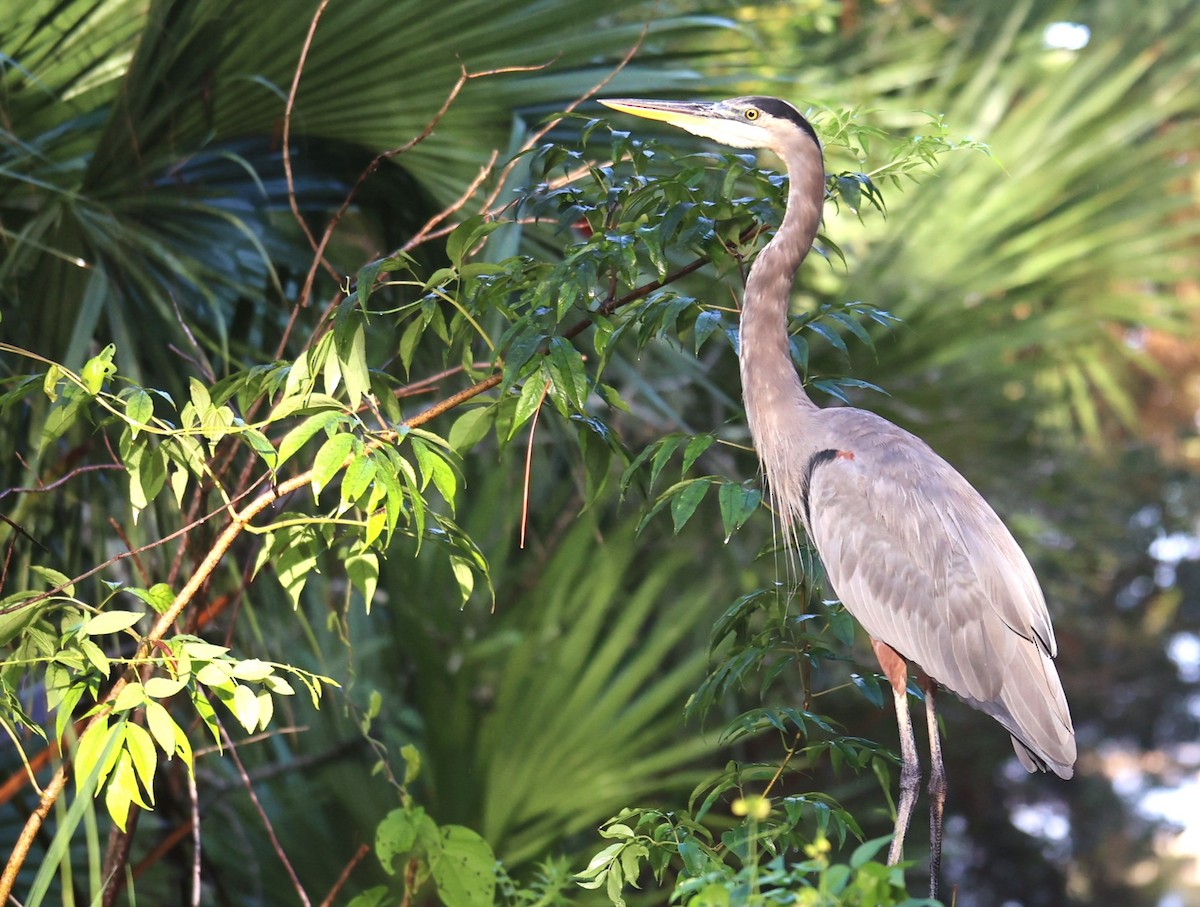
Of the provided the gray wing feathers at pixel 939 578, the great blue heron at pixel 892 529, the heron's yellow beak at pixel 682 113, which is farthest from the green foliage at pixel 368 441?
the gray wing feathers at pixel 939 578

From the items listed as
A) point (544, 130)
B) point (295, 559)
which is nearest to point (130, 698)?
point (295, 559)

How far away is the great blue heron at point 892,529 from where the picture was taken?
2107 millimetres

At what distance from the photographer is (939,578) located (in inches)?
86.6

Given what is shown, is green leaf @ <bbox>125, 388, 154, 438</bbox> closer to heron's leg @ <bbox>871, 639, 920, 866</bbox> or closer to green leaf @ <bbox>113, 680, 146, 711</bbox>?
green leaf @ <bbox>113, 680, 146, 711</bbox>

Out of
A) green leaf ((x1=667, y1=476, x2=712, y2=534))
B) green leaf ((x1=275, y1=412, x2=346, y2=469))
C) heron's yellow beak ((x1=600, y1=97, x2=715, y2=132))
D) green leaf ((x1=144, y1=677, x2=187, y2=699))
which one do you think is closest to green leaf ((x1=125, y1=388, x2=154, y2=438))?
green leaf ((x1=275, y1=412, x2=346, y2=469))

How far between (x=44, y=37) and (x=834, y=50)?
2.92 meters

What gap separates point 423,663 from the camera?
312 cm

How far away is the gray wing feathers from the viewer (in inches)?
84.1

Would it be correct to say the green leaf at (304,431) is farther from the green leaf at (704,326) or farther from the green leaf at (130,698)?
the green leaf at (704,326)

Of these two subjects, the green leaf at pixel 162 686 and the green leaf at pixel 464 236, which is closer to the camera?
the green leaf at pixel 162 686

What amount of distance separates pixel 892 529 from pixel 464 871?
0.88m

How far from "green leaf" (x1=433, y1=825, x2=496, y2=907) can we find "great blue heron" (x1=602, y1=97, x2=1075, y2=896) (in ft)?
2.11

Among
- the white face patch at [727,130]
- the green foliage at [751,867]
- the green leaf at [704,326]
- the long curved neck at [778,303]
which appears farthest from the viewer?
the white face patch at [727,130]

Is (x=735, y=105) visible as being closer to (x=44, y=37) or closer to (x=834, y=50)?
(x=44, y=37)
